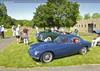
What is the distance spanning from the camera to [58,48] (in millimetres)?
11031

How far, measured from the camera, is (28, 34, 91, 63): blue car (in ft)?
34.3

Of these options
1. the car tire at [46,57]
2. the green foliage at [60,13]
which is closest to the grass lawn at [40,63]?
the car tire at [46,57]

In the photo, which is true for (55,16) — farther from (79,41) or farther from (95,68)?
(95,68)

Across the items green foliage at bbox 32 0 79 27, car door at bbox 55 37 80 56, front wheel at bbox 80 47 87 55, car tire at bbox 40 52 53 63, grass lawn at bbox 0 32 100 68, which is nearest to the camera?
grass lawn at bbox 0 32 100 68

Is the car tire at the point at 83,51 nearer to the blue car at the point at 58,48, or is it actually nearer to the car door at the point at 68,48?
the blue car at the point at 58,48

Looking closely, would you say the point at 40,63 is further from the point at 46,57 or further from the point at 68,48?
the point at 68,48

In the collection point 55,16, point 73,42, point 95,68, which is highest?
point 55,16

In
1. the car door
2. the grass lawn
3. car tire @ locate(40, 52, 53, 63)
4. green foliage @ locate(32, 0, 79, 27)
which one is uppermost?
green foliage @ locate(32, 0, 79, 27)

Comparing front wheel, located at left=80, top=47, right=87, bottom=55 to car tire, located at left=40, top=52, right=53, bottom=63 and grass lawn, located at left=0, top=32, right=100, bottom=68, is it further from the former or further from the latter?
car tire, located at left=40, top=52, right=53, bottom=63

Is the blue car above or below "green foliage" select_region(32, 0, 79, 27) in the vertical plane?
below

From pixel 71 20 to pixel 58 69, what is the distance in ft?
89.1

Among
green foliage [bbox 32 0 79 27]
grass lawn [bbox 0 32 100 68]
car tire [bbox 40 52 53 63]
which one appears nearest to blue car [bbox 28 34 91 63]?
car tire [bbox 40 52 53 63]

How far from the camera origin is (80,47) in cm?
1211

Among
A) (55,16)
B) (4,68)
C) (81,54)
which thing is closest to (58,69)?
(4,68)
